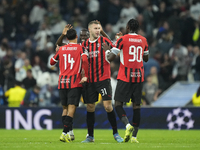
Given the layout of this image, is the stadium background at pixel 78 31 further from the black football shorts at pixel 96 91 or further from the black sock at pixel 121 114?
the black sock at pixel 121 114

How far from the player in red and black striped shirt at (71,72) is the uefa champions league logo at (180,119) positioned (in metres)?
5.26

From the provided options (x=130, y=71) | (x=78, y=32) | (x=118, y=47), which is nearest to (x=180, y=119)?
(x=130, y=71)

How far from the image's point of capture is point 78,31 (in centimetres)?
1748

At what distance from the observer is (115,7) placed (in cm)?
1827

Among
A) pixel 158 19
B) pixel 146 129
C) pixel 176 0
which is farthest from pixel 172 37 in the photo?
pixel 146 129

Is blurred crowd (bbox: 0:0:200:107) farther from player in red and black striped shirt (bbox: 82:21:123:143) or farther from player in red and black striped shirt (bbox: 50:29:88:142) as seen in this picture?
player in red and black striped shirt (bbox: 82:21:123:143)

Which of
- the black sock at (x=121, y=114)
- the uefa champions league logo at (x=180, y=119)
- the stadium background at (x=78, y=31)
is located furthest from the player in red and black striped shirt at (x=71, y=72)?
the uefa champions league logo at (x=180, y=119)

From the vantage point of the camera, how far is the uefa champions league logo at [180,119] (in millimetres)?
12812

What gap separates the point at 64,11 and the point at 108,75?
12.1 metres

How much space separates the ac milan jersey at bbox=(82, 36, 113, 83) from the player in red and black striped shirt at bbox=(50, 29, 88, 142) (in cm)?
16

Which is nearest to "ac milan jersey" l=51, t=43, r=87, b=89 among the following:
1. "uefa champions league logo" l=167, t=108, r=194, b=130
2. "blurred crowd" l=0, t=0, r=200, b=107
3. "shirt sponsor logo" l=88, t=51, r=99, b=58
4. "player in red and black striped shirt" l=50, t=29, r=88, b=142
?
"player in red and black striped shirt" l=50, t=29, r=88, b=142

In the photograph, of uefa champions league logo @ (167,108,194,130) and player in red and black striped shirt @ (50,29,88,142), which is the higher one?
player in red and black striped shirt @ (50,29,88,142)

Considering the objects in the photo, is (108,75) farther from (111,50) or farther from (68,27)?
(68,27)

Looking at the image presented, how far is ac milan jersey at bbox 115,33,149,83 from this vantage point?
7.99 m
